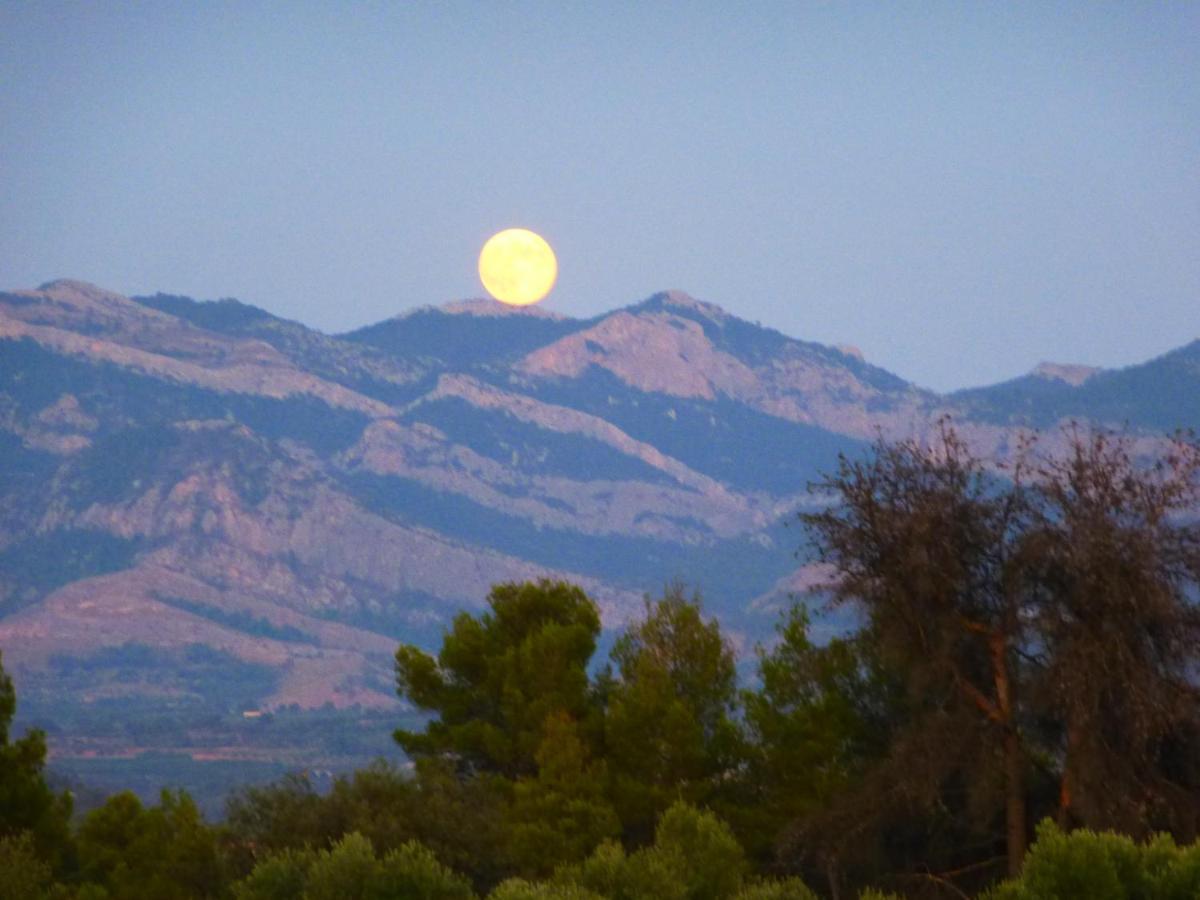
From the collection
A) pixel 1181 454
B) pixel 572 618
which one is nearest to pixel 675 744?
pixel 572 618

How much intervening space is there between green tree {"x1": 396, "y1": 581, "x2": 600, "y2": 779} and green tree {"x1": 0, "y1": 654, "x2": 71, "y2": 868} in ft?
30.6

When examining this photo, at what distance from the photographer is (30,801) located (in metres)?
47.1

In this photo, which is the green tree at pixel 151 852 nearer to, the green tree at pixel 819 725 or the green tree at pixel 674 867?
the green tree at pixel 674 867

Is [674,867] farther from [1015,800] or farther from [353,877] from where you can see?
[1015,800]

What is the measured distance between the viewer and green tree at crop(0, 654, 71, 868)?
4628 centimetres

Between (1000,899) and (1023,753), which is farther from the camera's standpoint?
(1023,753)

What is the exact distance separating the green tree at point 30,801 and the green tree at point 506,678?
368 inches

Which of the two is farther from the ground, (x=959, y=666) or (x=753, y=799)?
(x=959, y=666)

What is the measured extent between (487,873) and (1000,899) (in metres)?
14.2

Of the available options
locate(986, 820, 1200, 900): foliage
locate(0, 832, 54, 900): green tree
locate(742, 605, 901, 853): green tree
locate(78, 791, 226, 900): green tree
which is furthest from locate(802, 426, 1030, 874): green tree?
locate(0, 832, 54, 900): green tree

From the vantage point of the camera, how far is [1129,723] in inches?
1427

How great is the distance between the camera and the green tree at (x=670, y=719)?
4522cm

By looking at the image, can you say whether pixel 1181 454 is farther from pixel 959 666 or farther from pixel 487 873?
pixel 487 873

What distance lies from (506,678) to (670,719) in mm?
5532
